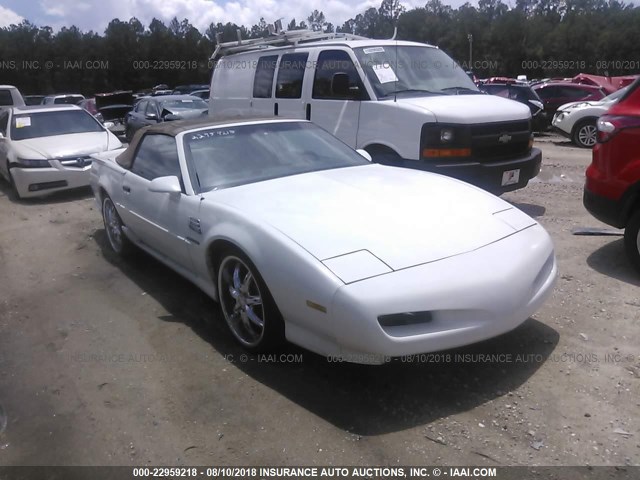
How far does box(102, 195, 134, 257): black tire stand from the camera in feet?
18.7

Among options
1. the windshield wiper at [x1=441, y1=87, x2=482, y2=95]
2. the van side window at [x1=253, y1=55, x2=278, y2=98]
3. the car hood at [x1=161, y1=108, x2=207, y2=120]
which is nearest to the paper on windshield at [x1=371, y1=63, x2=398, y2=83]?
the windshield wiper at [x1=441, y1=87, x2=482, y2=95]

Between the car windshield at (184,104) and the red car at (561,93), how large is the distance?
9.53 meters

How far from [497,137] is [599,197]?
65.0 inches

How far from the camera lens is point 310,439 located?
2.89 m

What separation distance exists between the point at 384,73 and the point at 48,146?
5905mm

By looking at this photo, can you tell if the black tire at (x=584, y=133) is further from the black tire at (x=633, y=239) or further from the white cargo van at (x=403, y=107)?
the black tire at (x=633, y=239)

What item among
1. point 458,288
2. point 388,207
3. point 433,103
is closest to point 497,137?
point 433,103

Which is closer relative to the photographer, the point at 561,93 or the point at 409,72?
the point at 409,72

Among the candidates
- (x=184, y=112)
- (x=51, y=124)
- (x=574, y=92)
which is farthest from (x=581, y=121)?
(x=51, y=124)

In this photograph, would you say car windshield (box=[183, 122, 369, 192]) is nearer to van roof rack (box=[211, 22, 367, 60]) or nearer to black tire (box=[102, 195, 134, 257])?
black tire (box=[102, 195, 134, 257])

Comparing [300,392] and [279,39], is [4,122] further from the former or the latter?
[300,392]

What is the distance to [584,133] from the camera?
13.1 meters

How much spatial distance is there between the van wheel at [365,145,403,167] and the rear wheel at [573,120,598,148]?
333 inches

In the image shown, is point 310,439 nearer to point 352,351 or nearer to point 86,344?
point 352,351
